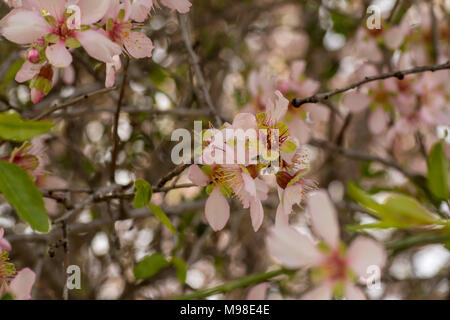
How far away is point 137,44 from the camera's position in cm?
80

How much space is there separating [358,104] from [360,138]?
2.49 ft

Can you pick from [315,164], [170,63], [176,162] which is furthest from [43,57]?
[315,164]

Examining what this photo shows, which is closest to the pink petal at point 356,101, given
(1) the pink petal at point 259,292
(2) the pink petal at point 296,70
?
(2) the pink petal at point 296,70

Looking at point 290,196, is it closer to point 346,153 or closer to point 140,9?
point 140,9

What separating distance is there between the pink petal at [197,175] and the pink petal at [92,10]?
0.83 feet

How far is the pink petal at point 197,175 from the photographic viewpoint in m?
0.73

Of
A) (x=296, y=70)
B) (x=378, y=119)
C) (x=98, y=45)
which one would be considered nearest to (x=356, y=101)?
(x=378, y=119)

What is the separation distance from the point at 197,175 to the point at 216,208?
67 mm

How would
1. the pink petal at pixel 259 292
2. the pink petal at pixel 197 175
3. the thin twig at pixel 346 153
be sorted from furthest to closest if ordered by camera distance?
the thin twig at pixel 346 153, the pink petal at pixel 259 292, the pink petal at pixel 197 175

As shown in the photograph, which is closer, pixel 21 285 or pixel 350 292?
pixel 350 292

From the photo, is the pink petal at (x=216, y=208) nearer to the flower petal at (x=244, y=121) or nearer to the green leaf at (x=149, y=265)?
the flower petal at (x=244, y=121)

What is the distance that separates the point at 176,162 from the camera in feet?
2.91

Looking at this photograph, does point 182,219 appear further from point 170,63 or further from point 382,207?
point 382,207

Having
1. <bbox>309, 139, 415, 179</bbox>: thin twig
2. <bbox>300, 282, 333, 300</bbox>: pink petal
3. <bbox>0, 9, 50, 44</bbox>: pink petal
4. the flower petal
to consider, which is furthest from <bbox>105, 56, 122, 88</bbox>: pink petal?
<bbox>309, 139, 415, 179</bbox>: thin twig
